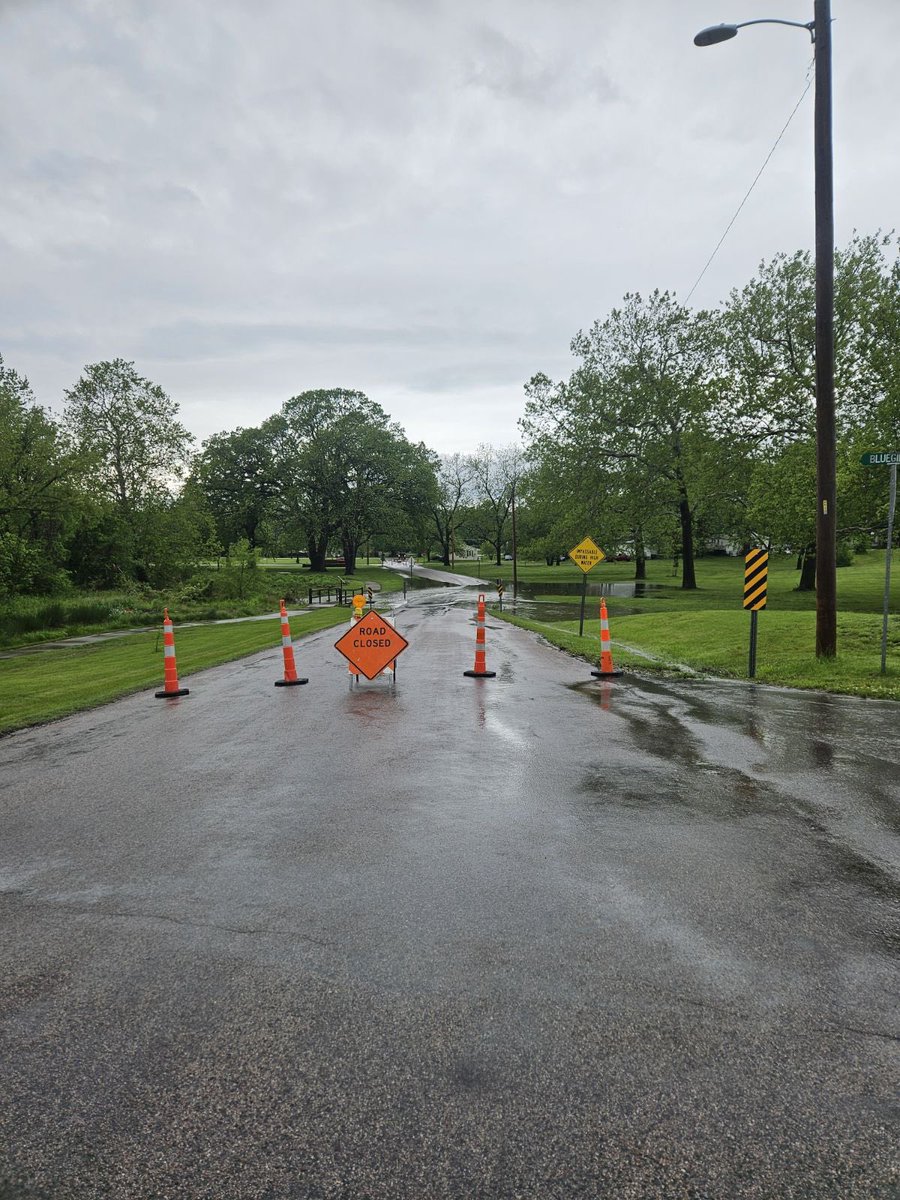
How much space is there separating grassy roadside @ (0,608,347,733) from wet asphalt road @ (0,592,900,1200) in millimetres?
4419

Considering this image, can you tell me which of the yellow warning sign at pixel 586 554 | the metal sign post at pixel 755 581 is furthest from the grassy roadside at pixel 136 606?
the metal sign post at pixel 755 581

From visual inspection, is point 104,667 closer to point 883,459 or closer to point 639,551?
point 883,459

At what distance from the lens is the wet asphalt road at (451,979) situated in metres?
2.09

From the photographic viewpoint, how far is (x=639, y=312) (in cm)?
4288

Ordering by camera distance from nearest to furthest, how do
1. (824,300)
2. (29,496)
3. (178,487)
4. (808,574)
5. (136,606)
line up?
(824,300) → (29,496) → (136,606) → (808,574) → (178,487)

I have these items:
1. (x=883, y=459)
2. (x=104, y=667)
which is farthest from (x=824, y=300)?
(x=104, y=667)

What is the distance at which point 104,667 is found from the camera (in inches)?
581

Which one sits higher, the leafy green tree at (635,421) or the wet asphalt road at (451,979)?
the leafy green tree at (635,421)

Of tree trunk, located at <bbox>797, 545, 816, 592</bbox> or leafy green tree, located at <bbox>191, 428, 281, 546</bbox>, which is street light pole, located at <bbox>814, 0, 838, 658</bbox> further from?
leafy green tree, located at <bbox>191, 428, 281, 546</bbox>

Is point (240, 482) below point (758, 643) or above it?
above

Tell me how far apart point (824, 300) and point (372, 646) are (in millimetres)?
9433

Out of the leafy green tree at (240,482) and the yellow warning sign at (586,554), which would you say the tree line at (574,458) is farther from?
the yellow warning sign at (586,554)

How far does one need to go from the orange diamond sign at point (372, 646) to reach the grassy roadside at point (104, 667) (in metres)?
1.91

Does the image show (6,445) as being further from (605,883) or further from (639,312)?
(639,312)
